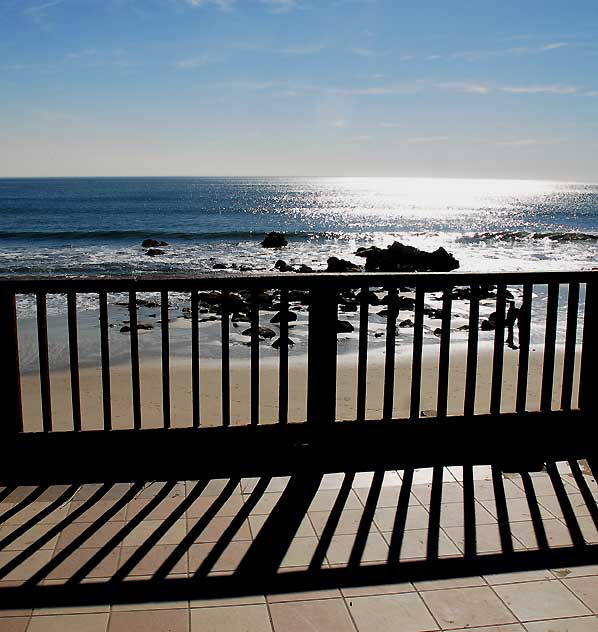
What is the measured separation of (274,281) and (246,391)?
2.91m

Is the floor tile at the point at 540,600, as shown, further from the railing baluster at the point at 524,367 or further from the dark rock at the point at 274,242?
the dark rock at the point at 274,242

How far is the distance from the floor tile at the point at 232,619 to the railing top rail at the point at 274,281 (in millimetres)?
1700

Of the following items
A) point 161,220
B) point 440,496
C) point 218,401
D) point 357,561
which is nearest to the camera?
point 357,561

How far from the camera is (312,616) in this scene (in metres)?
2.41

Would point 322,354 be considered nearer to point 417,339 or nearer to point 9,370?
point 417,339

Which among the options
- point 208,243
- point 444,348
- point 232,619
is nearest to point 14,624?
point 232,619

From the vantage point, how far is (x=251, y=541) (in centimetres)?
295

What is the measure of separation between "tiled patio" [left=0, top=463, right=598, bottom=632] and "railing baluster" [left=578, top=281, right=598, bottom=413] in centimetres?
51

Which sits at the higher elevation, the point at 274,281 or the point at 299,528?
the point at 274,281

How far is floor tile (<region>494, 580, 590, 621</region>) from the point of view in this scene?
7.93 ft

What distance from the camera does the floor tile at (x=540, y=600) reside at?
242 centimetres

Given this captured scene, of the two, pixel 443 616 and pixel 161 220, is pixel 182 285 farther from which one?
pixel 161 220

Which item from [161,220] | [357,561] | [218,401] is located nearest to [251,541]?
[357,561]

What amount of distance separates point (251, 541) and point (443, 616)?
0.91 metres
